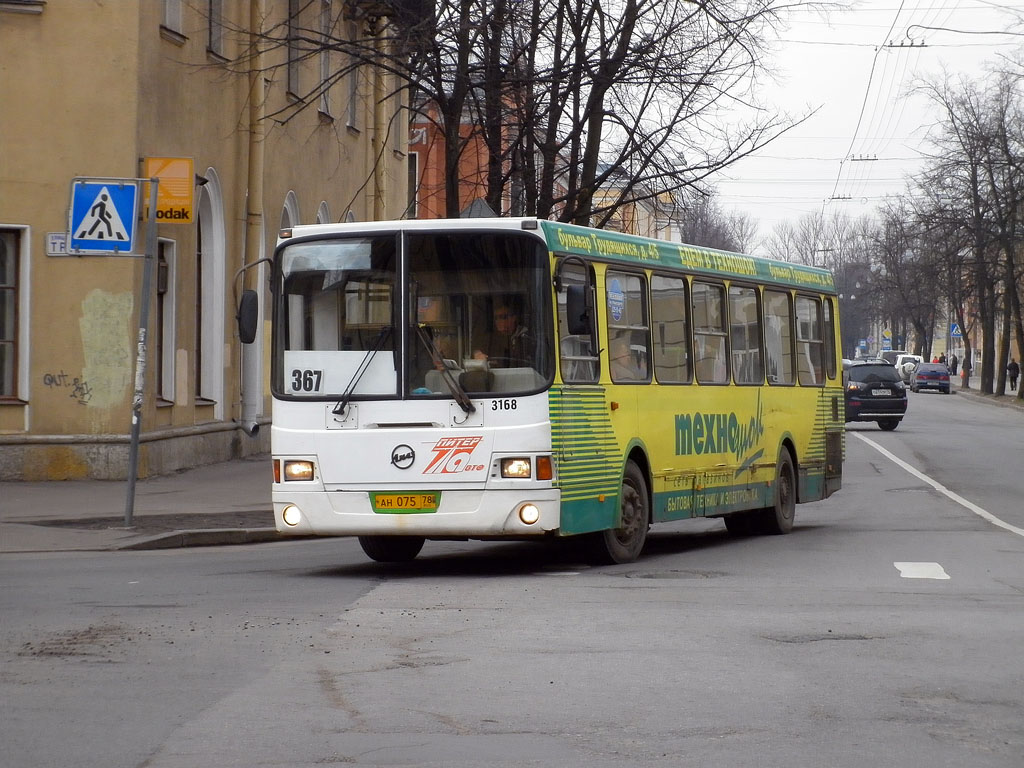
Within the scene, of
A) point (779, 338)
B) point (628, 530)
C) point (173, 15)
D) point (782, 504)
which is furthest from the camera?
point (173, 15)

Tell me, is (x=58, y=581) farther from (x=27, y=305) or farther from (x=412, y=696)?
(x=27, y=305)

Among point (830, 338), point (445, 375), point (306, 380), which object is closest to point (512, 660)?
point (445, 375)

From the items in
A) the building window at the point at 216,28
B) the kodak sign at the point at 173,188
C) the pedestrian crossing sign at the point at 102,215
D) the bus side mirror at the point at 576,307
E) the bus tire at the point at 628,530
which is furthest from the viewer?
the building window at the point at 216,28

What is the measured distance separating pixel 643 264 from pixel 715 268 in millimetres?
1873

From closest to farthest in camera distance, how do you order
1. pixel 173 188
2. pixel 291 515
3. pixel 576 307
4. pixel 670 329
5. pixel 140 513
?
pixel 576 307 < pixel 291 515 < pixel 670 329 < pixel 173 188 < pixel 140 513

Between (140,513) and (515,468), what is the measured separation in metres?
6.32

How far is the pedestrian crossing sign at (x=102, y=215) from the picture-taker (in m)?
15.3

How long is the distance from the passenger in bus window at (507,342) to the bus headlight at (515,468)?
26.7 inches

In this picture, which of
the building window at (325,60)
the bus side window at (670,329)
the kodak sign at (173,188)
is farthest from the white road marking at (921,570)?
the building window at (325,60)

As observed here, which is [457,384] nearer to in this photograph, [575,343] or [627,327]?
A: [575,343]

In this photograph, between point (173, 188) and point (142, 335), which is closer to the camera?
point (142, 335)

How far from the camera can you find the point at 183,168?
52.4 feet

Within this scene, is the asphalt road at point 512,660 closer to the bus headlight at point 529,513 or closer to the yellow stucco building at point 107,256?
the bus headlight at point 529,513

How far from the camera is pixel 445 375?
12.1m
